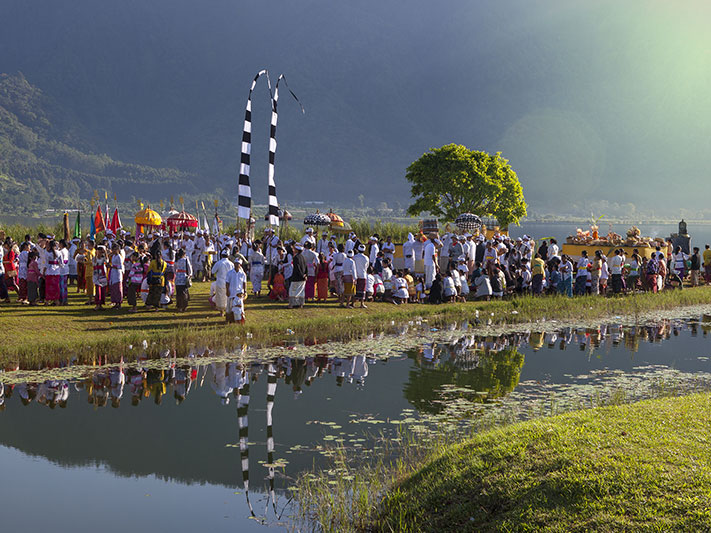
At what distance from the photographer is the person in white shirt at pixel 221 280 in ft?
61.6

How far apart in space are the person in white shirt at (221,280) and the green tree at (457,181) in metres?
37.2

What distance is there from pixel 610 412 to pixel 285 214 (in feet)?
85.5

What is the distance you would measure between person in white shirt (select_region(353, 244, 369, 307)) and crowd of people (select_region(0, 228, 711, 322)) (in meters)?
0.03

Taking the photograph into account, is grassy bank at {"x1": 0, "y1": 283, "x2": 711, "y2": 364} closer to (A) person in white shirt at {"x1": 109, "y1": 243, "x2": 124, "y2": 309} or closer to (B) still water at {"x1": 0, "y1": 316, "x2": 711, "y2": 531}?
(A) person in white shirt at {"x1": 109, "y1": 243, "x2": 124, "y2": 309}

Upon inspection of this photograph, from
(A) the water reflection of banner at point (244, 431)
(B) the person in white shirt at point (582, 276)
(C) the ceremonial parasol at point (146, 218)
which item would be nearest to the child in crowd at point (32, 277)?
(A) the water reflection of banner at point (244, 431)

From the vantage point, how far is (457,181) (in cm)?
5606

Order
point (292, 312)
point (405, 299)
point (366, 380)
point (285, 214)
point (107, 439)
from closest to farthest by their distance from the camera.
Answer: point (107, 439), point (366, 380), point (292, 312), point (405, 299), point (285, 214)

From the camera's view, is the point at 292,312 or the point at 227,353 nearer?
the point at 227,353

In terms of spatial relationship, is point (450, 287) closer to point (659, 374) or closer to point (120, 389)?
point (659, 374)

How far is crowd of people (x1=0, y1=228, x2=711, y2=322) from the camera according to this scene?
65.6 ft

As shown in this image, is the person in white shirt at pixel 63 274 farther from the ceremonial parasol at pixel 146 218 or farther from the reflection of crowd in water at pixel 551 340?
the ceremonial parasol at pixel 146 218

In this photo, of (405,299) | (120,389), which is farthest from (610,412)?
(405,299)

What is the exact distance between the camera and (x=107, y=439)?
36.6 feet

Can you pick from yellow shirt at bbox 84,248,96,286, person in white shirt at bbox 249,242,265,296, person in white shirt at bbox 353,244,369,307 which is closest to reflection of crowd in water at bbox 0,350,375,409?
person in white shirt at bbox 353,244,369,307
